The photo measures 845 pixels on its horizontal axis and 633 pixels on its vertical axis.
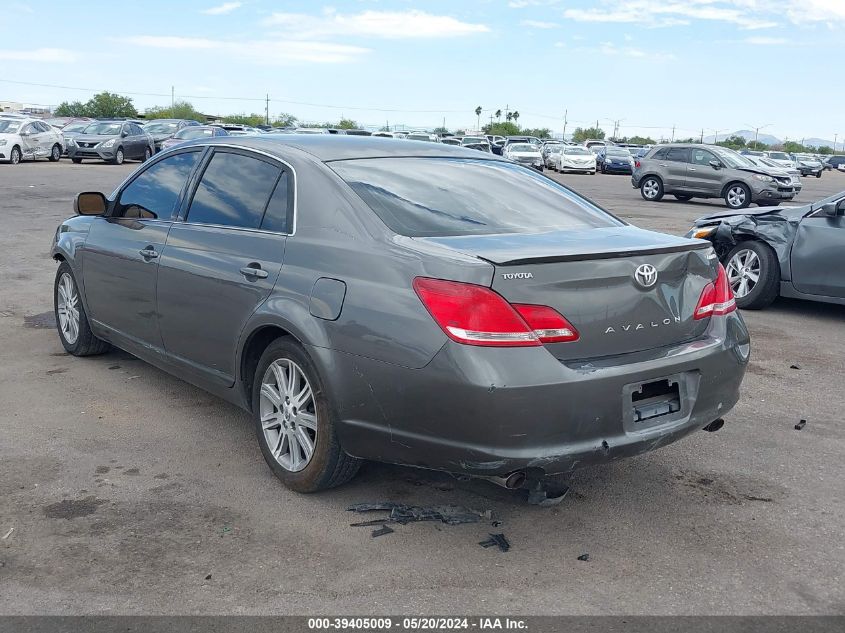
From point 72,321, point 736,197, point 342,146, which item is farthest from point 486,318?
point 736,197

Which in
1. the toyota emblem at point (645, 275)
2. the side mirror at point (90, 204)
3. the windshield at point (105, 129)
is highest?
the toyota emblem at point (645, 275)

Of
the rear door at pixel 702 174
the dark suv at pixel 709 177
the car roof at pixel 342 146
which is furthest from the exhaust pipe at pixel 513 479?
the rear door at pixel 702 174

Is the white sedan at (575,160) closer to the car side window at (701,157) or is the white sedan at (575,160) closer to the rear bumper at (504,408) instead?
the car side window at (701,157)

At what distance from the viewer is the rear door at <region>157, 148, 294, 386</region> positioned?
4.39 metres

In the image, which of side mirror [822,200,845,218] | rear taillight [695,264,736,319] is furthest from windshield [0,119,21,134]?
rear taillight [695,264,736,319]

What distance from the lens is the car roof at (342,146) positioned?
4.61m

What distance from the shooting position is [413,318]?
356cm

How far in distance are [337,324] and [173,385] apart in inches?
98.2

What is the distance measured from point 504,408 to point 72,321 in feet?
13.7

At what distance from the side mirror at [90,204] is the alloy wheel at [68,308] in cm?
77

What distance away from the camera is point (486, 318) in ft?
11.3

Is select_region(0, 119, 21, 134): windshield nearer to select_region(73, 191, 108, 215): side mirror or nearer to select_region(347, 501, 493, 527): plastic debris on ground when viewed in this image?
select_region(73, 191, 108, 215): side mirror

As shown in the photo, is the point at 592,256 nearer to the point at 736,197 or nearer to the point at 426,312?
the point at 426,312

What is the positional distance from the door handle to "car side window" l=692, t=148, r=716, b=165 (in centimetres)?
2167
